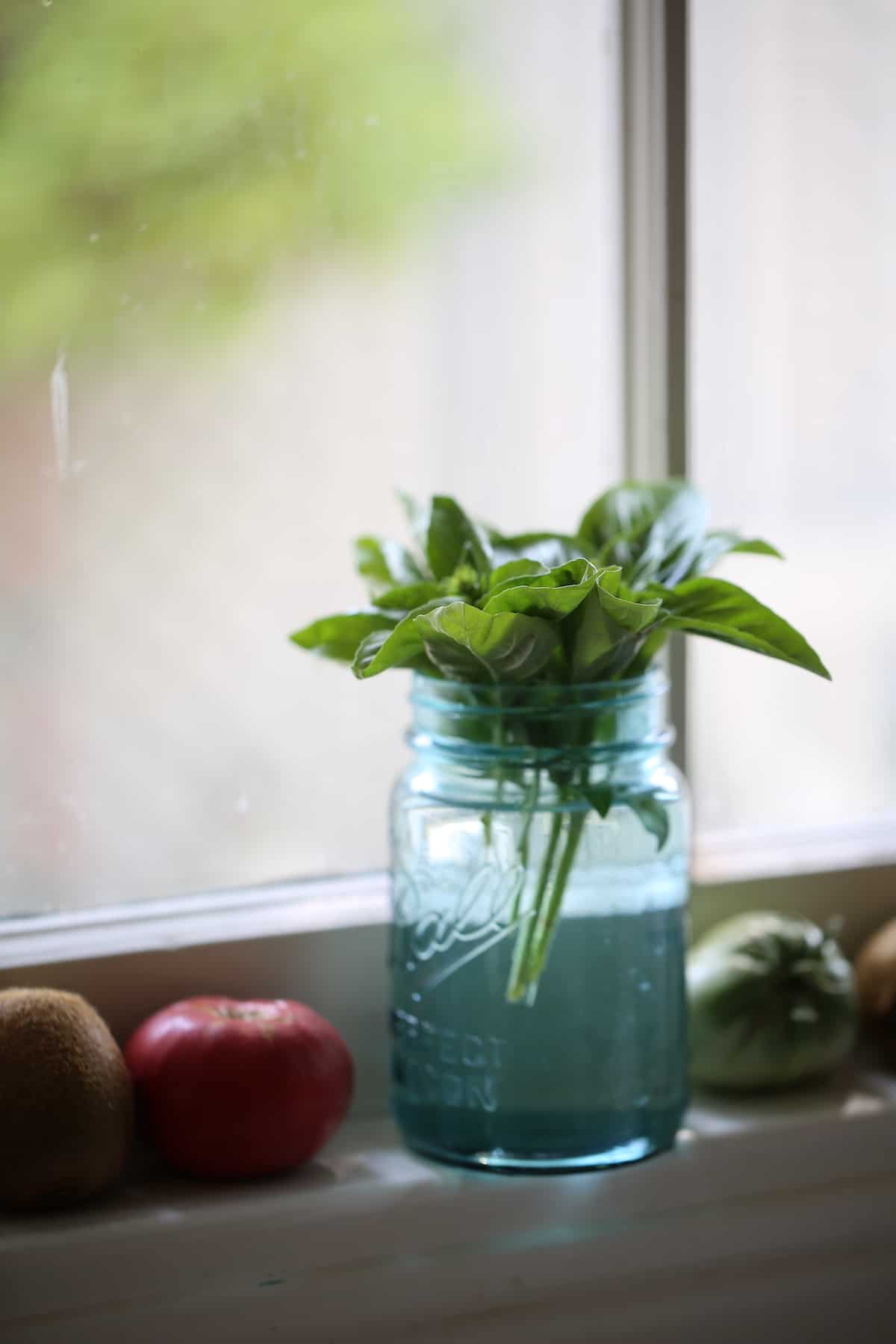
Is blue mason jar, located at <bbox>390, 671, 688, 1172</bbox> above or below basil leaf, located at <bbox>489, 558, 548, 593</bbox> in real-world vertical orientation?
below

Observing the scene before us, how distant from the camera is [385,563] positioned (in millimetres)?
737

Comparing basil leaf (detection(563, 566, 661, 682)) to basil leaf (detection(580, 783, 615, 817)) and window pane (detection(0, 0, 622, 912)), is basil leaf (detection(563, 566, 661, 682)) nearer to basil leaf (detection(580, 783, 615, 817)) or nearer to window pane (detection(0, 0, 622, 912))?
basil leaf (detection(580, 783, 615, 817))

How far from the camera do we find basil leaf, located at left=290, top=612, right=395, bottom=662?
0.68 metres

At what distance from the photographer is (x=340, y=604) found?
849mm

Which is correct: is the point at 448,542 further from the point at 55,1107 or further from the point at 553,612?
the point at 55,1107

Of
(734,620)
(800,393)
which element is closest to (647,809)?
(734,620)

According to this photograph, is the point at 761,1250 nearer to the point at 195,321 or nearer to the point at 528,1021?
the point at 528,1021

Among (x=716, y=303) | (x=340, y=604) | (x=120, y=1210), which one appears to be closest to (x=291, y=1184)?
(x=120, y=1210)

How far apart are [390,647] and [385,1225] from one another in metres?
0.30

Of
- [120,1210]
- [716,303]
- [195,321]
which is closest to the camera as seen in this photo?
[120,1210]

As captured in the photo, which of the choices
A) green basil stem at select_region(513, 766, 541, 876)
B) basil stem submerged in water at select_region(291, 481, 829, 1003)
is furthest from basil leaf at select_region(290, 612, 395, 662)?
green basil stem at select_region(513, 766, 541, 876)

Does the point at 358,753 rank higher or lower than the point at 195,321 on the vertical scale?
lower

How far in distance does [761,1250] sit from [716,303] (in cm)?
57

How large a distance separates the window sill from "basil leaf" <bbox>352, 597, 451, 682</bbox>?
28 cm
